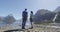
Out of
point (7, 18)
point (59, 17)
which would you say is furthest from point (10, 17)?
point (59, 17)

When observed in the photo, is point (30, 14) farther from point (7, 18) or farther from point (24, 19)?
point (7, 18)

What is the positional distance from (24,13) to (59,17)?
Result: 30.6m

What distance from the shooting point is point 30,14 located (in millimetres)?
22203

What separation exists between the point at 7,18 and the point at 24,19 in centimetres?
6528

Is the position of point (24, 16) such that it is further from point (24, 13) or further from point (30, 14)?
point (30, 14)

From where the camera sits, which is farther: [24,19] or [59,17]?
[59,17]

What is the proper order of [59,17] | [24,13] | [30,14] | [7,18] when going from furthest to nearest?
[7,18] < [59,17] < [30,14] < [24,13]

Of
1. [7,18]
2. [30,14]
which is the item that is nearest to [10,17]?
[7,18]

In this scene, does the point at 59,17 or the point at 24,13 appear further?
the point at 59,17

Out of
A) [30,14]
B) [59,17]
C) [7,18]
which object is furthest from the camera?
[7,18]

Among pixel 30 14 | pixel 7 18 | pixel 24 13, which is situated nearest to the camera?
pixel 24 13

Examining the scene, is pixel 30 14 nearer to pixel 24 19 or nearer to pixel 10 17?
pixel 24 19

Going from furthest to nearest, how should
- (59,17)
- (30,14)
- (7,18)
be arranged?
(7,18) < (59,17) < (30,14)

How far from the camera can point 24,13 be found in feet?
67.2
